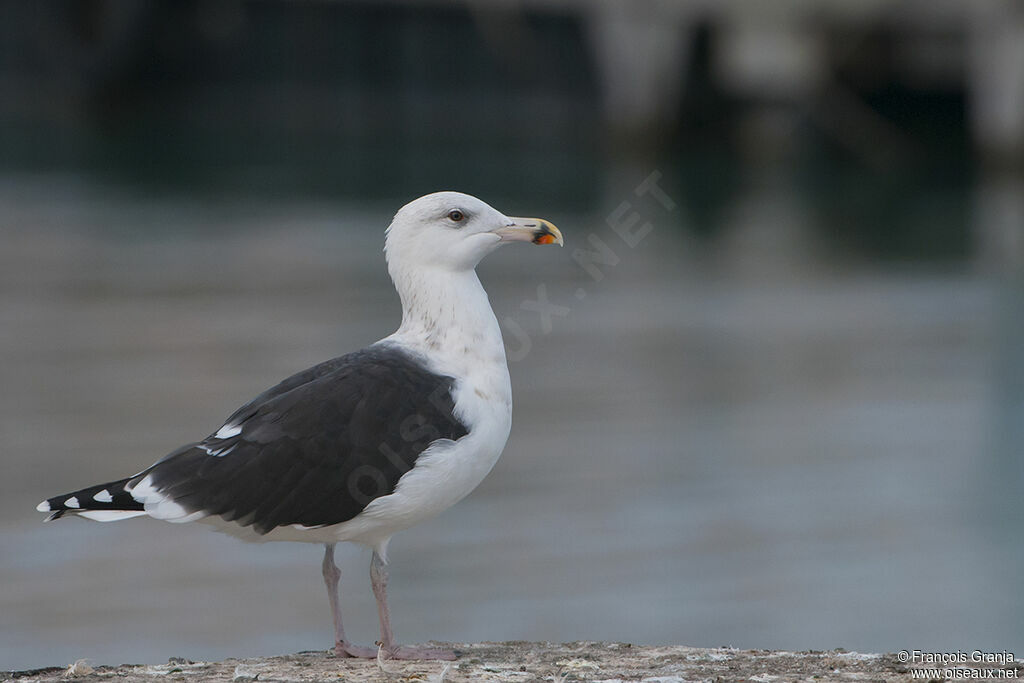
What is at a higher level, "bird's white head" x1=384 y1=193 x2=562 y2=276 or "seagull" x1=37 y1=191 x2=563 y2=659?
"bird's white head" x1=384 y1=193 x2=562 y2=276

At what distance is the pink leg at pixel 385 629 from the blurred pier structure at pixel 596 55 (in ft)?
82.8

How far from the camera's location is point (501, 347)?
6.41m

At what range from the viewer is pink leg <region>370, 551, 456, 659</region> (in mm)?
6188

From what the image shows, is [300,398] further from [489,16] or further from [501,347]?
[489,16]

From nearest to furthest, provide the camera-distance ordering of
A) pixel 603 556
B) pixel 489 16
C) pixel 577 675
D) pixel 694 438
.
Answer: pixel 577 675, pixel 603 556, pixel 694 438, pixel 489 16

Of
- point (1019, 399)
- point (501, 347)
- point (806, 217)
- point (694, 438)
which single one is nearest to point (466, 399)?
point (501, 347)

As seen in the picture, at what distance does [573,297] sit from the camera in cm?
1931

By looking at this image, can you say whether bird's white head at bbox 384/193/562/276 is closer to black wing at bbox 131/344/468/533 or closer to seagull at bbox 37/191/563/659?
seagull at bbox 37/191/563/659

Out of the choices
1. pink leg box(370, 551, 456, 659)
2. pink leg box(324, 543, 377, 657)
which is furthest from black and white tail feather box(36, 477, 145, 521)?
pink leg box(370, 551, 456, 659)

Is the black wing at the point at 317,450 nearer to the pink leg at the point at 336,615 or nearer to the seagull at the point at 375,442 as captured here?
the seagull at the point at 375,442

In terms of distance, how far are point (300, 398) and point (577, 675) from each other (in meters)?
1.56

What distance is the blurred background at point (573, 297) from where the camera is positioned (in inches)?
400

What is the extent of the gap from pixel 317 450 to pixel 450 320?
82 centimetres

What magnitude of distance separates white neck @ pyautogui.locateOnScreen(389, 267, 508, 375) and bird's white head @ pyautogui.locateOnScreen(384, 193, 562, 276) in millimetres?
45
